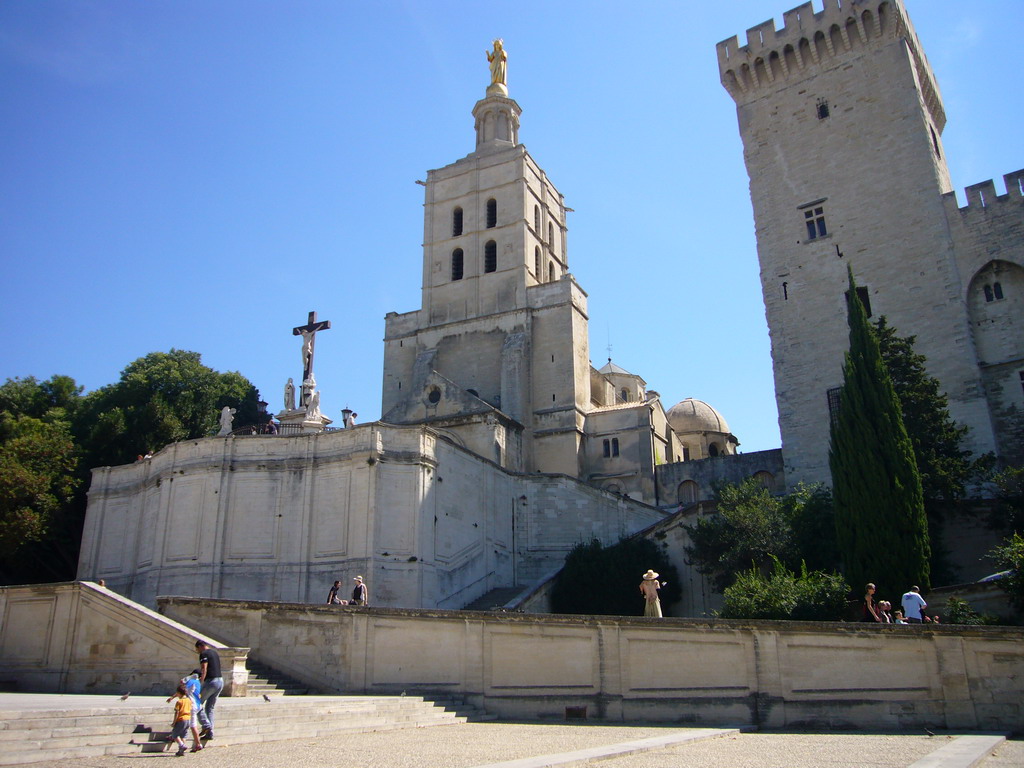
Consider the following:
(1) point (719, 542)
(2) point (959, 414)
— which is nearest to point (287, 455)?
(1) point (719, 542)

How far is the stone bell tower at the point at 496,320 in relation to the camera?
41.7 metres

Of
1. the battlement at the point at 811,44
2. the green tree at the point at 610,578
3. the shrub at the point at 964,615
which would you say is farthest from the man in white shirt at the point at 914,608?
the battlement at the point at 811,44

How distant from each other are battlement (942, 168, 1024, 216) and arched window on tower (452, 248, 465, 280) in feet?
84.5

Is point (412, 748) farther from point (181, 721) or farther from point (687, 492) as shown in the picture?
point (687, 492)

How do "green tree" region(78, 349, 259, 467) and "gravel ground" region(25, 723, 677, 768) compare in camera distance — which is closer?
"gravel ground" region(25, 723, 677, 768)

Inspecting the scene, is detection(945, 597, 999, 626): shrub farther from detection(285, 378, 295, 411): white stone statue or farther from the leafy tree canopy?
the leafy tree canopy

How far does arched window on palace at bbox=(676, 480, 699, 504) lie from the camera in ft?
133

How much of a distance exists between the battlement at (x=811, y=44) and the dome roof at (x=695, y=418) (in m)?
20.2

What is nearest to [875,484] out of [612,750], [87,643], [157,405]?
[612,750]

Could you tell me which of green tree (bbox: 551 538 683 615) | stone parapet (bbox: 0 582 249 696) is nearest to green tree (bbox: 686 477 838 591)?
green tree (bbox: 551 538 683 615)

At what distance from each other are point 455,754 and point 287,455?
20738 mm

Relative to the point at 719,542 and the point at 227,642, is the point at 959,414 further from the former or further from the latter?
the point at 227,642

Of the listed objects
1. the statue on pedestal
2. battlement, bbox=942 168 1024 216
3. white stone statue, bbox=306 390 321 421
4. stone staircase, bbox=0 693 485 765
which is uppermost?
the statue on pedestal

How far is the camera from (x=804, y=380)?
3397 cm
